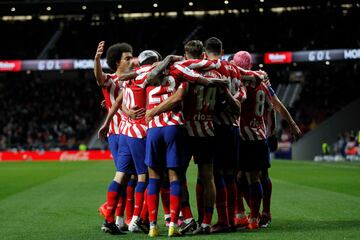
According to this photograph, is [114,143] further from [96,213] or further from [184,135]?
[96,213]

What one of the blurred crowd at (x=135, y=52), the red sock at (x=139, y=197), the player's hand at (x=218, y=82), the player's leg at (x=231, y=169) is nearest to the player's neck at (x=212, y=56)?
the player's hand at (x=218, y=82)

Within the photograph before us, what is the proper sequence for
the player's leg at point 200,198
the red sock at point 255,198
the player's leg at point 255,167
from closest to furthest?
the player's leg at point 200,198, the red sock at point 255,198, the player's leg at point 255,167

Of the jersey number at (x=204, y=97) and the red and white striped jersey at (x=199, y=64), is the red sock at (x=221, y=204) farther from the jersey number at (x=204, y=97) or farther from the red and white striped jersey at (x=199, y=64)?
the red and white striped jersey at (x=199, y=64)

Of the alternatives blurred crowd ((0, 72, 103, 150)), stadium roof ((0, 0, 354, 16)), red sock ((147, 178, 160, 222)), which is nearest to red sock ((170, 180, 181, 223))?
red sock ((147, 178, 160, 222))

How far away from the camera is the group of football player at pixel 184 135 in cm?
800

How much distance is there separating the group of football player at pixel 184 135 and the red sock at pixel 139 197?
12mm

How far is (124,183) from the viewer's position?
27.9ft

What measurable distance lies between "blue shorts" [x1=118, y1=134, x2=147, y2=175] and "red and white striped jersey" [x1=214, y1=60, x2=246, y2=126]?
0.97 m

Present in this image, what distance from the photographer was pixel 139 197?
8.54 metres

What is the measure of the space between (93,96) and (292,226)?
138 ft

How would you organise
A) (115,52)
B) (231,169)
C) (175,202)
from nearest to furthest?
(175,202)
(231,169)
(115,52)

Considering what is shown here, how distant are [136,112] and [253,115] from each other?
1673 millimetres

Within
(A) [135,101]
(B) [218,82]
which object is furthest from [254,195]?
(A) [135,101]

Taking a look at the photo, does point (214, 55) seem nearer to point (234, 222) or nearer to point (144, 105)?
point (144, 105)
